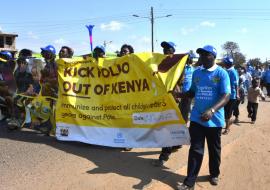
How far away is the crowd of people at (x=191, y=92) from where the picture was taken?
589 centimetres

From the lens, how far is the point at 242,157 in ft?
25.7

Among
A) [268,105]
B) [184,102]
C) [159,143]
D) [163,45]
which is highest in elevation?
[163,45]

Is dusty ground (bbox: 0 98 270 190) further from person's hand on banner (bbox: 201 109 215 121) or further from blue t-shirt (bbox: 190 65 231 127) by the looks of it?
person's hand on banner (bbox: 201 109 215 121)

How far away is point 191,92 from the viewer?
641cm

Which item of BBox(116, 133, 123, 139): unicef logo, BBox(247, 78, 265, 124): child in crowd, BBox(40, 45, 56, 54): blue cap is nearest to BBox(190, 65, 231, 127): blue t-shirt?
BBox(116, 133, 123, 139): unicef logo

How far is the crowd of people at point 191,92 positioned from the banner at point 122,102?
0.27 m

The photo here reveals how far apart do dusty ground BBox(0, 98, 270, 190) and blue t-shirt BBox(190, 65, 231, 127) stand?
99cm

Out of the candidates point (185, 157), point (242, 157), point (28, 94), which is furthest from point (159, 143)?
point (28, 94)

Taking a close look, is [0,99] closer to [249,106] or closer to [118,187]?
[118,187]

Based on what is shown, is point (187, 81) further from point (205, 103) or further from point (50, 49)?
point (50, 49)

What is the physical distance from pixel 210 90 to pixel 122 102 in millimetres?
2087

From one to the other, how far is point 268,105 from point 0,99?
37.9 ft

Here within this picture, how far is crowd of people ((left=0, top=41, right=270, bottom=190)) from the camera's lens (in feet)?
19.3

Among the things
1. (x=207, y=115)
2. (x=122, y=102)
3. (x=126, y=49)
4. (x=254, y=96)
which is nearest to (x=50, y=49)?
(x=126, y=49)
